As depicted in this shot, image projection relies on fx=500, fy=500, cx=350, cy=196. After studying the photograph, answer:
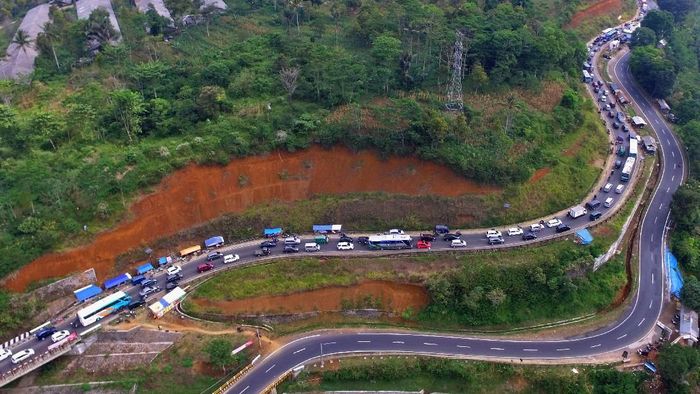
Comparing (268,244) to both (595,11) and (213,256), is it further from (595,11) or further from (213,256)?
(595,11)

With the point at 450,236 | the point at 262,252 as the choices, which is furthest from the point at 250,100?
the point at 450,236

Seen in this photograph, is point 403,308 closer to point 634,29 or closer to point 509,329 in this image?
point 509,329

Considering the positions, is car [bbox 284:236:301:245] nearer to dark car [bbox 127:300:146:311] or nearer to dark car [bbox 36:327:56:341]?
dark car [bbox 127:300:146:311]

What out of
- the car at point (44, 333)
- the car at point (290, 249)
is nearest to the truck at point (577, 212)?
the car at point (290, 249)

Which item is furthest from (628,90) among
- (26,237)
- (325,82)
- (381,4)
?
(26,237)

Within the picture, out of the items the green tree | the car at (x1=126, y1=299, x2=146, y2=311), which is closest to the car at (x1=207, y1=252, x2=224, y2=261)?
the car at (x1=126, y1=299, x2=146, y2=311)

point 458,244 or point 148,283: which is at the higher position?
point 148,283

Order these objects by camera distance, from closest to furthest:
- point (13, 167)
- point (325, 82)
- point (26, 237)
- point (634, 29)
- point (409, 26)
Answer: point (26, 237)
point (13, 167)
point (325, 82)
point (409, 26)
point (634, 29)
